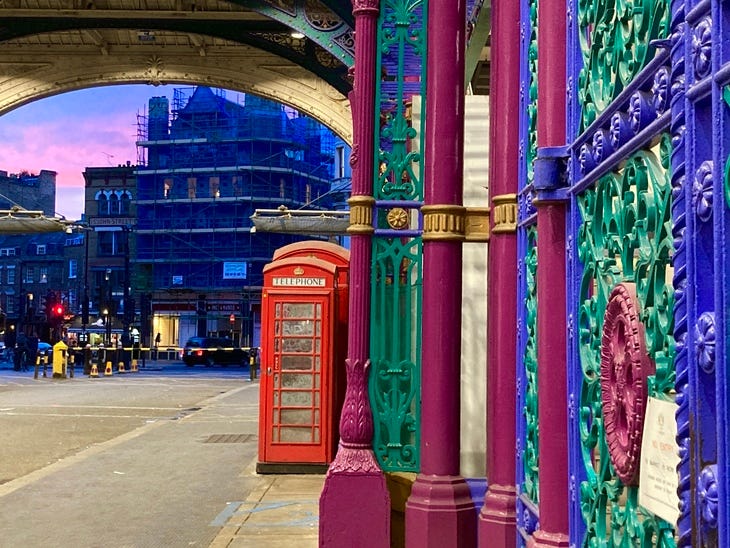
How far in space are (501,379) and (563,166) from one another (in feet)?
6.28

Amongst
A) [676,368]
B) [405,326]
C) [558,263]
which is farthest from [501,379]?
[676,368]

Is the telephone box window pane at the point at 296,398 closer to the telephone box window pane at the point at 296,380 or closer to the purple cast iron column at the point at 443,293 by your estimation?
the telephone box window pane at the point at 296,380

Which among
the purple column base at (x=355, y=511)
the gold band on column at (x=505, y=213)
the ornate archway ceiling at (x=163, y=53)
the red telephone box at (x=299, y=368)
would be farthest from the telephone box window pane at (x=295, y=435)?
the ornate archway ceiling at (x=163, y=53)

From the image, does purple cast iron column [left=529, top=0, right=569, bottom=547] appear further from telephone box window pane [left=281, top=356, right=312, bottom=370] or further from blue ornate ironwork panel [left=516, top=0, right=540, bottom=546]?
telephone box window pane [left=281, top=356, right=312, bottom=370]

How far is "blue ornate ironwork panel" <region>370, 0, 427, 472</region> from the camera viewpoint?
5785mm

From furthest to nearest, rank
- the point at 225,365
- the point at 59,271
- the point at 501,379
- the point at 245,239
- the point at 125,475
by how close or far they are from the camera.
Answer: the point at 59,271
the point at 245,239
the point at 225,365
the point at 125,475
the point at 501,379

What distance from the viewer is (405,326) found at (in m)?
5.93

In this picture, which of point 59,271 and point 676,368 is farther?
point 59,271

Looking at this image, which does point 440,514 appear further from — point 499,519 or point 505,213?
point 505,213

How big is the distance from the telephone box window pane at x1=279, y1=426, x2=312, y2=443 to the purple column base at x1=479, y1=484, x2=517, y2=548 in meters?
Result: 5.76

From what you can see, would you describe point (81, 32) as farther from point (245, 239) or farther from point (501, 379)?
point (245, 239)

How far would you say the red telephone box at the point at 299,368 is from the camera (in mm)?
10562

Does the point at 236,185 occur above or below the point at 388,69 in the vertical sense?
above

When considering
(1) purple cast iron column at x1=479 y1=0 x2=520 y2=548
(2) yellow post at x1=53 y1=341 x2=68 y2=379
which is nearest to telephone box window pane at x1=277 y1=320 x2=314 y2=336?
(1) purple cast iron column at x1=479 y1=0 x2=520 y2=548
